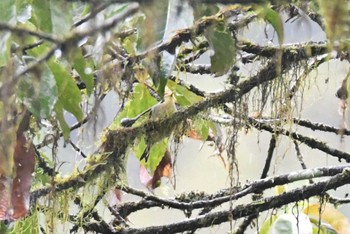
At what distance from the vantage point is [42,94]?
2.91ft

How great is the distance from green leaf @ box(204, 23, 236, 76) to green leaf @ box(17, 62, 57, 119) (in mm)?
223

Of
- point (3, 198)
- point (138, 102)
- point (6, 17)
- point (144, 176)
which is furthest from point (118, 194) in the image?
point (6, 17)

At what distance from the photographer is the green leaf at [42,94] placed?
86cm

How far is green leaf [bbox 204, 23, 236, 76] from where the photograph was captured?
986mm

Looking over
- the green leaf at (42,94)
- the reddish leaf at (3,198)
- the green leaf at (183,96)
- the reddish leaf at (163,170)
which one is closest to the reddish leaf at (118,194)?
the reddish leaf at (163,170)

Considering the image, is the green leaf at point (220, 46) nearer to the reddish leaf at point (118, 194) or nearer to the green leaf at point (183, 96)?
the green leaf at point (183, 96)

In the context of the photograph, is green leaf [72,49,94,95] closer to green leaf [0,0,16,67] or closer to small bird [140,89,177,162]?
green leaf [0,0,16,67]

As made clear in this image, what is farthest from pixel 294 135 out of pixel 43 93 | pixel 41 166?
pixel 43 93

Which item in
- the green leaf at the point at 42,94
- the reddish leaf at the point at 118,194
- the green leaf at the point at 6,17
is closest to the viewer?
Result: the green leaf at the point at 6,17

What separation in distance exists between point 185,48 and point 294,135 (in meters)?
0.29

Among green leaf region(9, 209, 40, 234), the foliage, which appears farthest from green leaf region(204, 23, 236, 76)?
green leaf region(9, 209, 40, 234)

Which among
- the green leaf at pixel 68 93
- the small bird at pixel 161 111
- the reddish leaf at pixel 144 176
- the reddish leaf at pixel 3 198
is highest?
the green leaf at pixel 68 93

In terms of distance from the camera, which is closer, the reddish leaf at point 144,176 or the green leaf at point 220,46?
the green leaf at point 220,46

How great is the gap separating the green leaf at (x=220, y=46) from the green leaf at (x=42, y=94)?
223 mm
